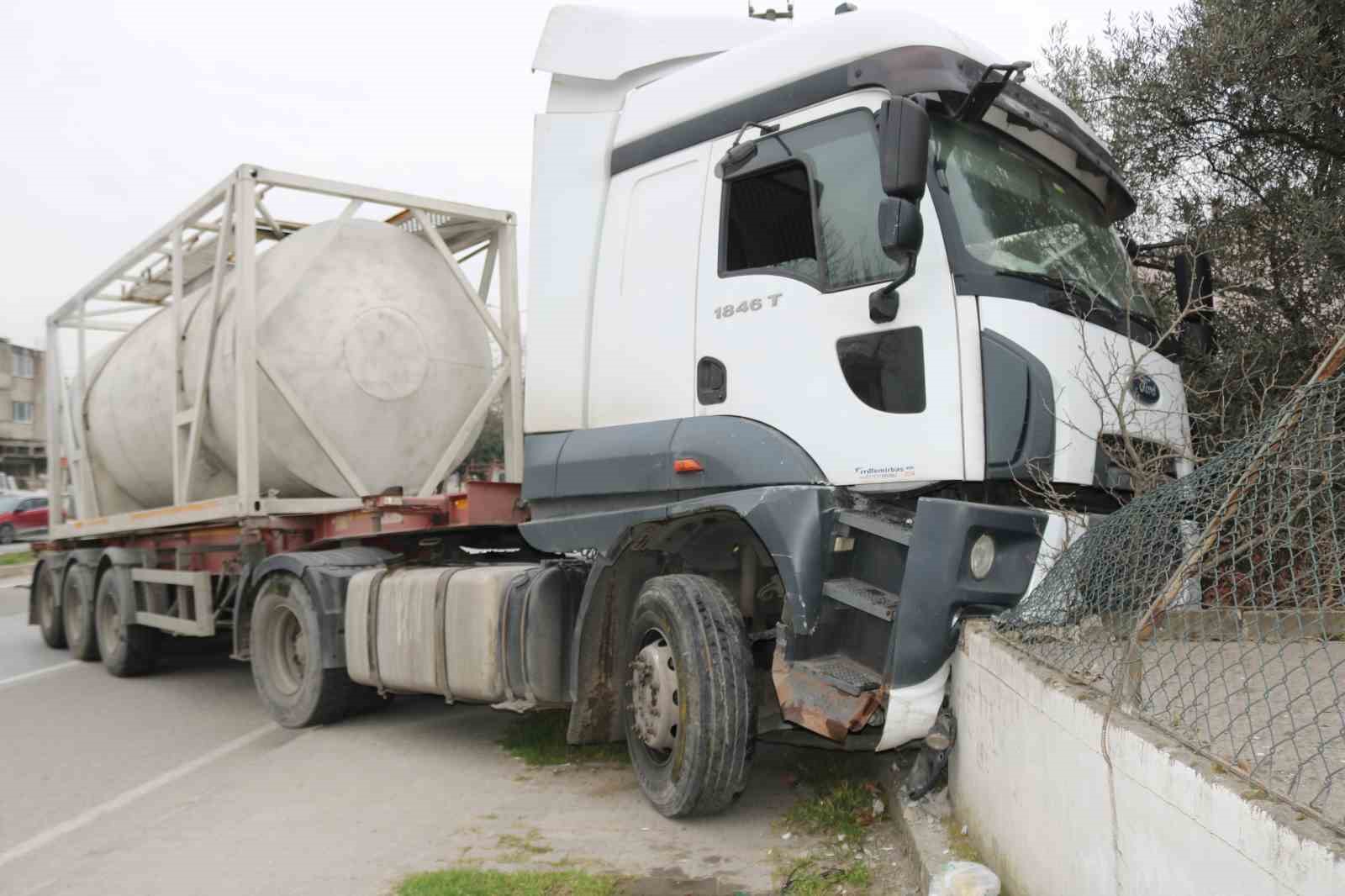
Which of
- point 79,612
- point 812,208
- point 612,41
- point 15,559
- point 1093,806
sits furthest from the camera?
point 15,559

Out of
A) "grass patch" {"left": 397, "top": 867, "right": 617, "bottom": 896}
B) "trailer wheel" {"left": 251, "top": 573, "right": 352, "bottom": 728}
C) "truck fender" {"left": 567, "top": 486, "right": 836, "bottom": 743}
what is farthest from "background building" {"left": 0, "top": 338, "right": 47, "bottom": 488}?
"grass patch" {"left": 397, "top": 867, "right": 617, "bottom": 896}

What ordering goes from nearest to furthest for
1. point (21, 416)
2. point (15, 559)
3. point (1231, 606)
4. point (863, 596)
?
point (1231, 606), point (863, 596), point (15, 559), point (21, 416)

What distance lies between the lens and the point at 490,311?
26.6ft

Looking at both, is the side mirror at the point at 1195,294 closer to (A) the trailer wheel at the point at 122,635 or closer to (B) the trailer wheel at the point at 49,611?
(A) the trailer wheel at the point at 122,635

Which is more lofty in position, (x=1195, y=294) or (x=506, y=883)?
(x=1195, y=294)

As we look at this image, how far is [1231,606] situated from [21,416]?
6344 centimetres

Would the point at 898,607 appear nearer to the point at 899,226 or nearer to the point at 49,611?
the point at 899,226

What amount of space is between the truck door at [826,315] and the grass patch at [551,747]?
2.33 metres

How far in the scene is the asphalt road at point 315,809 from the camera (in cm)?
431

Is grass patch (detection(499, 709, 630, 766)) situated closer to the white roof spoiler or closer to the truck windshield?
the truck windshield

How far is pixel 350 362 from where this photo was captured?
7309mm

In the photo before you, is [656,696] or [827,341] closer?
[827,341]

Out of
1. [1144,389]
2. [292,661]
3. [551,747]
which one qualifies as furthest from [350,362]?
[1144,389]

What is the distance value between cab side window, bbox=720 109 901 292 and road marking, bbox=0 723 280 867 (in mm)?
4109
